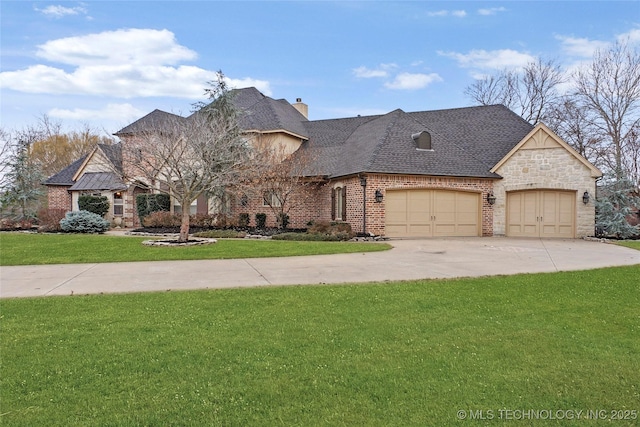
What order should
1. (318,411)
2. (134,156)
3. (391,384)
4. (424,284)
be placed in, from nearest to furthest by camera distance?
1. (318,411)
2. (391,384)
3. (424,284)
4. (134,156)

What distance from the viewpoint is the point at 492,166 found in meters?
19.7

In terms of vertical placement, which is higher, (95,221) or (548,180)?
(548,180)

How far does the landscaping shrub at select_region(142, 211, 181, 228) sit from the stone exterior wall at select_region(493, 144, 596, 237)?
16.3m

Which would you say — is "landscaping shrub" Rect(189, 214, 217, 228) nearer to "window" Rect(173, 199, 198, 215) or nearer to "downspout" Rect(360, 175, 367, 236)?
"window" Rect(173, 199, 198, 215)

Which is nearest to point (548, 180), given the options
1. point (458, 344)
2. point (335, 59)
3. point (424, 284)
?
point (335, 59)

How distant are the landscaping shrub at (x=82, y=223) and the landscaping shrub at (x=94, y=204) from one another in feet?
11.2

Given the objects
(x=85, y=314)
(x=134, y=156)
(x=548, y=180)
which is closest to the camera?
(x=85, y=314)

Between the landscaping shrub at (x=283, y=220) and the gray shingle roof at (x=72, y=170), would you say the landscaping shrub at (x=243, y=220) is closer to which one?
the landscaping shrub at (x=283, y=220)

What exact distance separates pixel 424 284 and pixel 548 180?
1473 centimetres

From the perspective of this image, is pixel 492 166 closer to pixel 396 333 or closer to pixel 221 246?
pixel 221 246

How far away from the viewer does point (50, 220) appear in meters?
21.3

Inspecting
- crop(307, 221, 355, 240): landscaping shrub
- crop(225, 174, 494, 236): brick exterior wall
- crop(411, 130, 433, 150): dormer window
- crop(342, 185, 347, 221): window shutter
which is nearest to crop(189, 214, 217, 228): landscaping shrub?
crop(225, 174, 494, 236): brick exterior wall

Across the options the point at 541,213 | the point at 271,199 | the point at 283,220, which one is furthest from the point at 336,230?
the point at 541,213

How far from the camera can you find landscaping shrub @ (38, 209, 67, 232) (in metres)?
20.4
